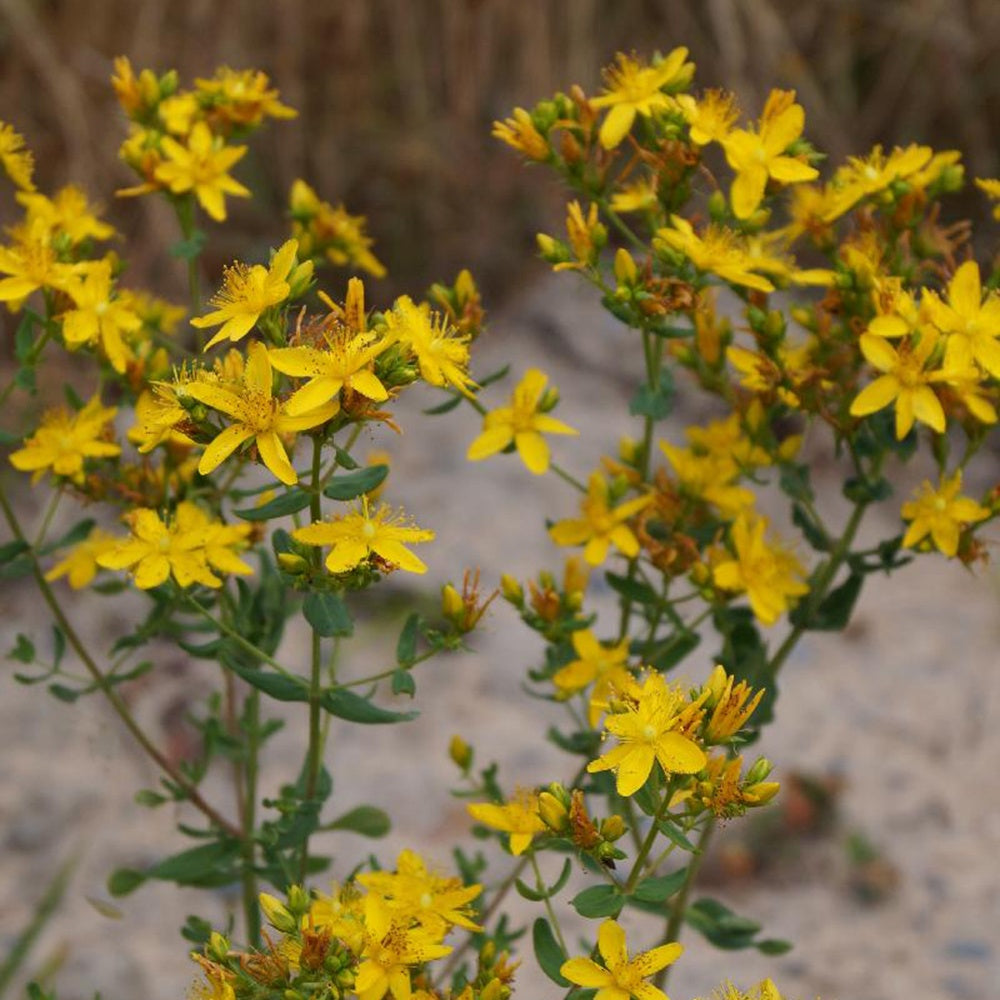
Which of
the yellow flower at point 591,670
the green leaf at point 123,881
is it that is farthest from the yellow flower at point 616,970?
the green leaf at point 123,881

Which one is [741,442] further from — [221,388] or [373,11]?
[373,11]

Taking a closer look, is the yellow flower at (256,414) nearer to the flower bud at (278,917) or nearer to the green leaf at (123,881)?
the flower bud at (278,917)

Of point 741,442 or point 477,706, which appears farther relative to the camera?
point 477,706

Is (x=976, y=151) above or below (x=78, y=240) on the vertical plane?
above

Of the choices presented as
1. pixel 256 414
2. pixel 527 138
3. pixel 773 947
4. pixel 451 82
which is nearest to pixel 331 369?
pixel 256 414

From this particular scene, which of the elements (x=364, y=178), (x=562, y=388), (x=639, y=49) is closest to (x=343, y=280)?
(x=364, y=178)

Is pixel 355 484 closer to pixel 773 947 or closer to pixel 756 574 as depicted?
pixel 756 574

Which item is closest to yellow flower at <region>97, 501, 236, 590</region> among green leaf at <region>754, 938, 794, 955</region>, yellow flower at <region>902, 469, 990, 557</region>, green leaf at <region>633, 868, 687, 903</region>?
green leaf at <region>633, 868, 687, 903</region>

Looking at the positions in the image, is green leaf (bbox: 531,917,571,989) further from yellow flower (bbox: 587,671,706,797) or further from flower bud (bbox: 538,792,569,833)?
yellow flower (bbox: 587,671,706,797)
